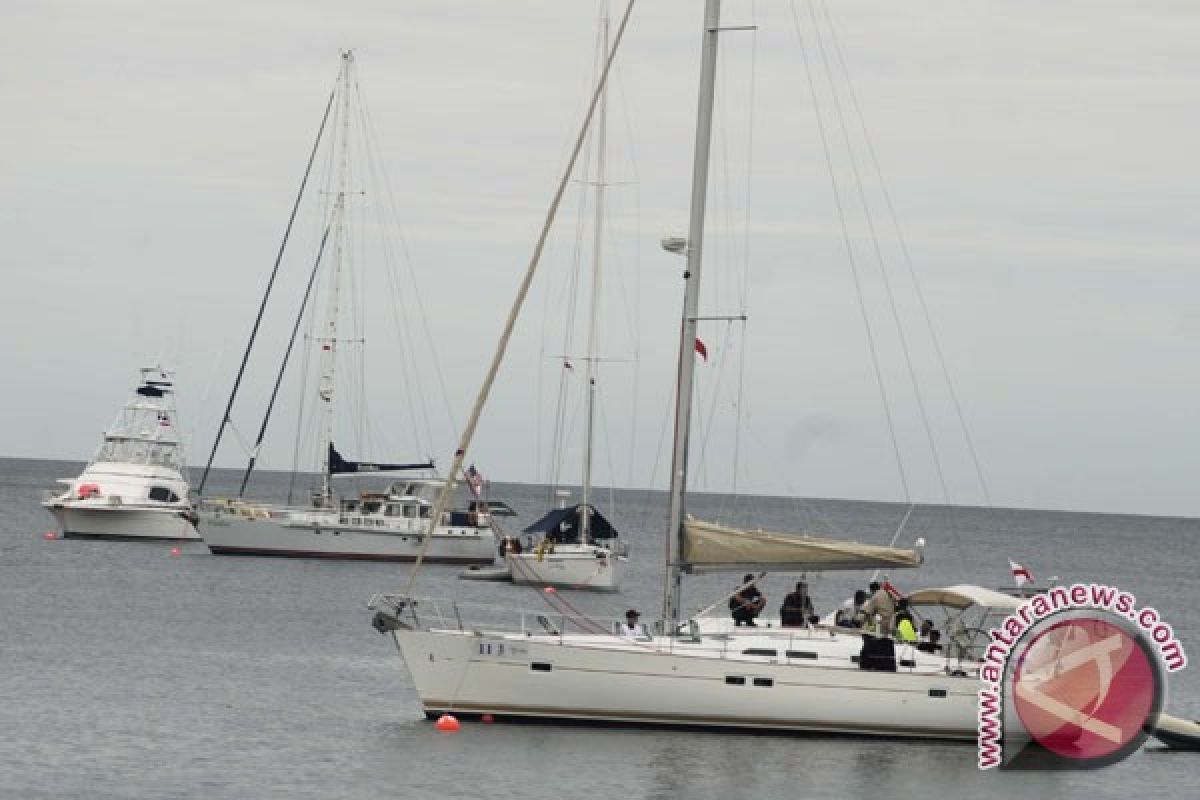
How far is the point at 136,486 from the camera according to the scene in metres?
112

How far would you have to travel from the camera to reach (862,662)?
4112 centimetres

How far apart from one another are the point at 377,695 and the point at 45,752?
1129 cm

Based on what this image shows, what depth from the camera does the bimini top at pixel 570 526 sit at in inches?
3334

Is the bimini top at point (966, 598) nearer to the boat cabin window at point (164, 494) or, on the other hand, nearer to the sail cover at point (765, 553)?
the sail cover at point (765, 553)

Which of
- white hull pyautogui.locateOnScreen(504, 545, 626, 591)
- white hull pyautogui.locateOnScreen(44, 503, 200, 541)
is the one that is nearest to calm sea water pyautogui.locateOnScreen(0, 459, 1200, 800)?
white hull pyautogui.locateOnScreen(504, 545, 626, 591)

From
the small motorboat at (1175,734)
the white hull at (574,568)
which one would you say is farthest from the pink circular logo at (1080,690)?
the white hull at (574,568)

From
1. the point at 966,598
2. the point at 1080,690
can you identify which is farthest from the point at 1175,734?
the point at 966,598

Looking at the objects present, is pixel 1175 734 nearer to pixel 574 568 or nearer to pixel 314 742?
pixel 314 742

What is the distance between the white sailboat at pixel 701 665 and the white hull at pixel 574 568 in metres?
40.3

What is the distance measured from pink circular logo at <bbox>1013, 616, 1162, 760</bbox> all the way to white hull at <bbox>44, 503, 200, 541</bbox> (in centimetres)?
7237

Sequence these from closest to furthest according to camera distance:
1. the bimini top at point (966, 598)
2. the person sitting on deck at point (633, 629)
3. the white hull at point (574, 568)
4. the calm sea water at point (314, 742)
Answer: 1. the calm sea water at point (314, 742)
2. the person sitting on deck at point (633, 629)
3. the bimini top at point (966, 598)
4. the white hull at point (574, 568)

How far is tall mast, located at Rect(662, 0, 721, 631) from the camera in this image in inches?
1638

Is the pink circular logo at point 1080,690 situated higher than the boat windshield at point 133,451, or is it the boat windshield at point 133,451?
the boat windshield at point 133,451

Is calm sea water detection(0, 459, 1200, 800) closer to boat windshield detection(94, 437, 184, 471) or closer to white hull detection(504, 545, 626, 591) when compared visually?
white hull detection(504, 545, 626, 591)
